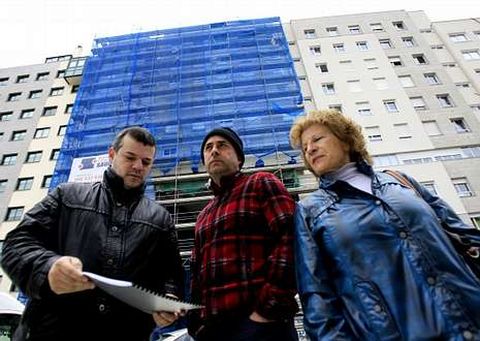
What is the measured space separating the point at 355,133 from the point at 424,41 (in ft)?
92.2

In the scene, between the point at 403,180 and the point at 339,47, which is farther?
the point at 339,47

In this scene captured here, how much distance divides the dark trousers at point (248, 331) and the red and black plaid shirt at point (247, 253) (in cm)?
5

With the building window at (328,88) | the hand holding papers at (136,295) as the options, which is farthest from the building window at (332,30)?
the hand holding papers at (136,295)

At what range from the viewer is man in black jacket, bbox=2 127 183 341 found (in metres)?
1.61

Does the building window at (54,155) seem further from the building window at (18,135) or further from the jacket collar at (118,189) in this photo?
the jacket collar at (118,189)

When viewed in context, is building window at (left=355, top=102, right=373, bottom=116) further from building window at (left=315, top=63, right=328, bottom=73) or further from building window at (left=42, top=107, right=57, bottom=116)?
building window at (left=42, top=107, right=57, bottom=116)

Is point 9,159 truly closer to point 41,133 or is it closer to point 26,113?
point 41,133

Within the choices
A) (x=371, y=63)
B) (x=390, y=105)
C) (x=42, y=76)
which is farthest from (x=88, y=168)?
(x=371, y=63)

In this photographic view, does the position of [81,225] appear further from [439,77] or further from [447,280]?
[439,77]

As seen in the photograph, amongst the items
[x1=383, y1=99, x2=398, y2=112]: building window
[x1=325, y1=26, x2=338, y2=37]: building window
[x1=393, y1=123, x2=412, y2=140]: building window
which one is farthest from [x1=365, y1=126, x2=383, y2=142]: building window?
[x1=325, y1=26, x2=338, y2=37]: building window

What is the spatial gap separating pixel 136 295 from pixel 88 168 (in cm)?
1865

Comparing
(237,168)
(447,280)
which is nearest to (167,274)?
(237,168)

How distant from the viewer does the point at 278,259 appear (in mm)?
1862

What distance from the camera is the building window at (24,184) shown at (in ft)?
69.8
